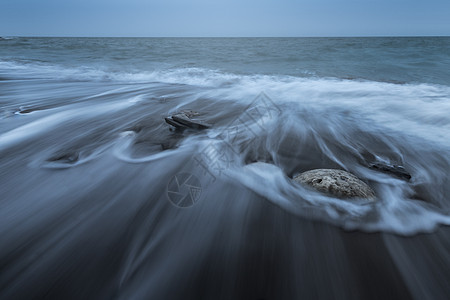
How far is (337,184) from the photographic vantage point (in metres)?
2.12

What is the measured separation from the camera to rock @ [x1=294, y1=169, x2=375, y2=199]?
6.77 feet

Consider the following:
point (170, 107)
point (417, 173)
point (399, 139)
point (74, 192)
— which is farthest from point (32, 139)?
point (399, 139)

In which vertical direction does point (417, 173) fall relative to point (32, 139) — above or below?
below

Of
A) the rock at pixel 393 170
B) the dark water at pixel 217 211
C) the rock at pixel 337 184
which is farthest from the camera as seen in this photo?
the rock at pixel 393 170

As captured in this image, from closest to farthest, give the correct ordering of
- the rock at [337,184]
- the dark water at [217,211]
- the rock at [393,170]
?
the dark water at [217,211] → the rock at [337,184] → the rock at [393,170]

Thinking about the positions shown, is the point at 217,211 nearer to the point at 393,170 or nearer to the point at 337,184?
the point at 337,184

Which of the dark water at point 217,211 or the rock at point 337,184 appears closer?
the dark water at point 217,211

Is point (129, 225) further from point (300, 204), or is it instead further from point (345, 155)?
point (345, 155)

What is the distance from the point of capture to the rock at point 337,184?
6.77ft

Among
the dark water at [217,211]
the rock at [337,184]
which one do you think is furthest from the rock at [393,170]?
the rock at [337,184]

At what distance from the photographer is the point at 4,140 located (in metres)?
3.32

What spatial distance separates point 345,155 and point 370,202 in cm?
122

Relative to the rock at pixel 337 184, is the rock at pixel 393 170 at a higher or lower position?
lower

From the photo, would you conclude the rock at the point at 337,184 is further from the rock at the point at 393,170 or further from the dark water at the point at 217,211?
the rock at the point at 393,170
